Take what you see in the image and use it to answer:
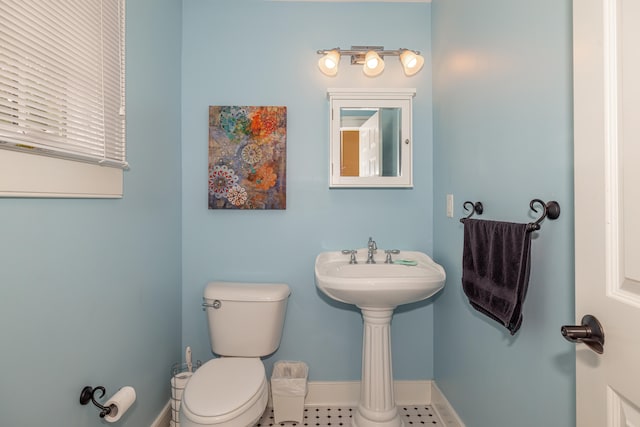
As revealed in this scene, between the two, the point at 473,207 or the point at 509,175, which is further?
the point at 473,207

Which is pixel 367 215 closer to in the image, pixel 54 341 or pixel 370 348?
pixel 370 348

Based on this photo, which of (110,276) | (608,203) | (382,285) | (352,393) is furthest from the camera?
(352,393)

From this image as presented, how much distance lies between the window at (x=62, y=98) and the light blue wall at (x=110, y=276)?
0.08 m

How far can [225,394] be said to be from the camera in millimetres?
1340

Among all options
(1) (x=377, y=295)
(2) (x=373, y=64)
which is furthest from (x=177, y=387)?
(2) (x=373, y=64)

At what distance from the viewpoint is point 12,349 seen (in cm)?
87

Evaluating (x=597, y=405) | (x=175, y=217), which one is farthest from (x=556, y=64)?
(x=175, y=217)

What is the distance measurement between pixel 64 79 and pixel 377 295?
135 cm

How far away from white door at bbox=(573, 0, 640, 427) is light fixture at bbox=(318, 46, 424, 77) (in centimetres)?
114

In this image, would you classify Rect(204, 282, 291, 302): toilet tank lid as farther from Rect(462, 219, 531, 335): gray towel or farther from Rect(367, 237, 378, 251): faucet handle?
Rect(462, 219, 531, 335): gray towel

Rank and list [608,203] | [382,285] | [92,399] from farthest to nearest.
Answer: [382,285], [92,399], [608,203]

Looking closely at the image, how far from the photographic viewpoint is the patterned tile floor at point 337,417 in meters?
1.77

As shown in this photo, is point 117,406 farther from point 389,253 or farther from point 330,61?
point 330,61

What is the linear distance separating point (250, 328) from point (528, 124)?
5.00 ft
